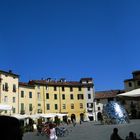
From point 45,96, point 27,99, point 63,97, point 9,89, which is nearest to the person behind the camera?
point 9,89

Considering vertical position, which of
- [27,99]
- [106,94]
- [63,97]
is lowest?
[27,99]

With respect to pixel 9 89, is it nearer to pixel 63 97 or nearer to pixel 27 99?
pixel 27 99

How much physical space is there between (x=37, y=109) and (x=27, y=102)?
5.69m

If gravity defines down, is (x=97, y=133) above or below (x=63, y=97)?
below

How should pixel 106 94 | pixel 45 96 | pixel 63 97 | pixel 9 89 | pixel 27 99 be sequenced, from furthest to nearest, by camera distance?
pixel 106 94 < pixel 63 97 < pixel 45 96 < pixel 27 99 < pixel 9 89

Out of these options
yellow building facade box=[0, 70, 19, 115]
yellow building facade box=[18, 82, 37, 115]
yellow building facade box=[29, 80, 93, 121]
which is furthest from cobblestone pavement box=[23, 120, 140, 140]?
yellow building facade box=[29, 80, 93, 121]

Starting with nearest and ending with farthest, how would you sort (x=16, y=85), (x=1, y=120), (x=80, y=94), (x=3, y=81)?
(x=1, y=120)
(x=3, y=81)
(x=16, y=85)
(x=80, y=94)

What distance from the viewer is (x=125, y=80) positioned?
319 feet

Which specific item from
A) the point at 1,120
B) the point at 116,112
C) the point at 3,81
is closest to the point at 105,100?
the point at 3,81

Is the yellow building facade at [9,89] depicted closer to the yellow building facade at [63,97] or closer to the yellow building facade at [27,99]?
the yellow building facade at [27,99]

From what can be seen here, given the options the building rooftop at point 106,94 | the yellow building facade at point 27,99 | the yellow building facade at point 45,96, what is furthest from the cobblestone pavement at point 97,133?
the building rooftop at point 106,94

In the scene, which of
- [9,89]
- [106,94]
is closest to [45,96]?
[9,89]

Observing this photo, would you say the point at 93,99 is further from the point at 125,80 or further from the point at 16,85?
the point at 16,85

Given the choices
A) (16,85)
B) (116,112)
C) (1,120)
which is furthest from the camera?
(16,85)
